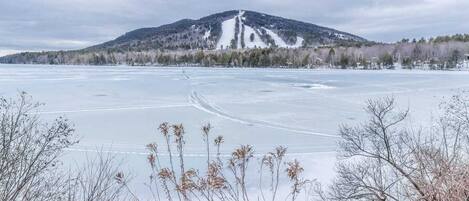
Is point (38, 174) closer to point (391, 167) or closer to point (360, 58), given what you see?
point (391, 167)

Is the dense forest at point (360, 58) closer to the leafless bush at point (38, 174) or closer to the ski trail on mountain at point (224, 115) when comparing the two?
the ski trail on mountain at point (224, 115)

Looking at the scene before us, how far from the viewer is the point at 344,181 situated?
9633 mm

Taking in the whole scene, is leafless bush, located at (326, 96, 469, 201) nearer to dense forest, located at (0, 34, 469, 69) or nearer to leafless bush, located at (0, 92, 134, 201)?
leafless bush, located at (0, 92, 134, 201)

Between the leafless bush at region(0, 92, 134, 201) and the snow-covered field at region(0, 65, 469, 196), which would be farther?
the snow-covered field at region(0, 65, 469, 196)

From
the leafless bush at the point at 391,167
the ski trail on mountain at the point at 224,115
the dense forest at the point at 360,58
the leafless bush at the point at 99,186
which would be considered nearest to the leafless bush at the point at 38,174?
the leafless bush at the point at 99,186

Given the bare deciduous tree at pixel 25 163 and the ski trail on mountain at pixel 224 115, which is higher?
the bare deciduous tree at pixel 25 163

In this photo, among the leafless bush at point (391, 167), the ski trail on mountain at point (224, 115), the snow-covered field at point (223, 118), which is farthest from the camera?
the ski trail on mountain at point (224, 115)

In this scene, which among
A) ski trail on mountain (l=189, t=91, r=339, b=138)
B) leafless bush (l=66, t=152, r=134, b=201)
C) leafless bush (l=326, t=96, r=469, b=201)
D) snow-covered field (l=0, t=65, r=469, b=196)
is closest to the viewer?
leafless bush (l=66, t=152, r=134, b=201)

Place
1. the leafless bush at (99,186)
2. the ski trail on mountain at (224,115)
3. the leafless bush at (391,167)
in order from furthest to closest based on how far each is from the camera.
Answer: the ski trail on mountain at (224,115) < the leafless bush at (391,167) < the leafless bush at (99,186)

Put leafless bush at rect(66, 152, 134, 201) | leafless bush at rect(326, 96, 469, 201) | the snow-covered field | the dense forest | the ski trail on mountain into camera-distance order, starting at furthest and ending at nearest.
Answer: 1. the dense forest
2. the ski trail on mountain
3. the snow-covered field
4. leafless bush at rect(326, 96, 469, 201)
5. leafless bush at rect(66, 152, 134, 201)

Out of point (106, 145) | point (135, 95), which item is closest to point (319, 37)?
point (135, 95)

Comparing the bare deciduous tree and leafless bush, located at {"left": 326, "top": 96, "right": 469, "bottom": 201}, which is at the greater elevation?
the bare deciduous tree

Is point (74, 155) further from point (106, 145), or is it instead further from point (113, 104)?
point (113, 104)

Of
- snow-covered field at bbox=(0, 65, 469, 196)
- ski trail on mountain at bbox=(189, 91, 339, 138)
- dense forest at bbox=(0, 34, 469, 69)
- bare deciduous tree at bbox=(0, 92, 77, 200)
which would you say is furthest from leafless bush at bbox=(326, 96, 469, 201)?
dense forest at bbox=(0, 34, 469, 69)
